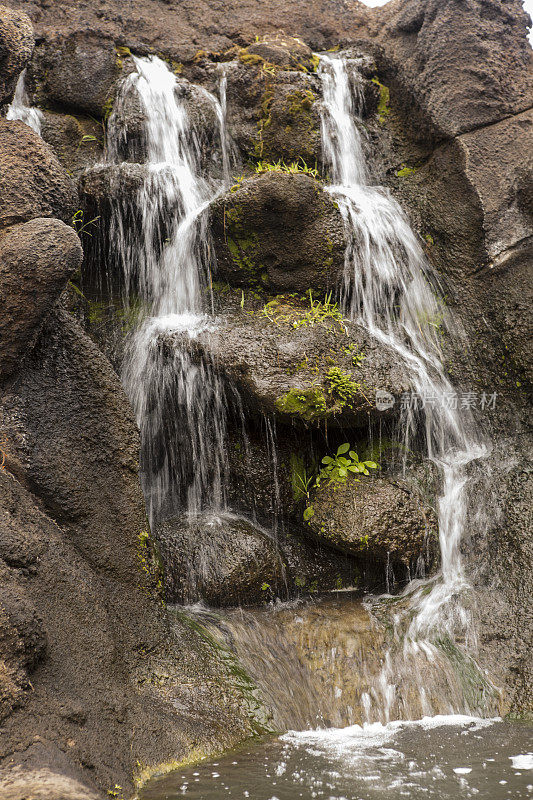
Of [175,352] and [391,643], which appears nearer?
[391,643]

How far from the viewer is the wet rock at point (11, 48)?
4.27 meters

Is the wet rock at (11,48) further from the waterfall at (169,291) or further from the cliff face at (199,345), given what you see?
the waterfall at (169,291)

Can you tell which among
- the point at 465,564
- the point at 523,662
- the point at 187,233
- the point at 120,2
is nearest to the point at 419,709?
the point at 523,662

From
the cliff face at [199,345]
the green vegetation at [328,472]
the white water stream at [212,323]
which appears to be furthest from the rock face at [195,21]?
the green vegetation at [328,472]

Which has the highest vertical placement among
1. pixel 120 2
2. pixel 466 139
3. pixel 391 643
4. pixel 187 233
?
pixel 120 2

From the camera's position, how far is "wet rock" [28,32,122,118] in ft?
22.2

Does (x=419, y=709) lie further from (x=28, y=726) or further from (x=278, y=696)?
(x=28, y=726)

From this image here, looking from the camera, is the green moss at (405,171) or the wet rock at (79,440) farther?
the green moss at (405,171)

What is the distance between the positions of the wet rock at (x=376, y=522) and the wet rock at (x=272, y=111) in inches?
149

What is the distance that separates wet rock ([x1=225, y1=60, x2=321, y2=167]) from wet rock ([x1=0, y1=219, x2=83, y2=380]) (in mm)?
3814

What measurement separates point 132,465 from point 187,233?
8.75 feet

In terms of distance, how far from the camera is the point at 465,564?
16.2ft

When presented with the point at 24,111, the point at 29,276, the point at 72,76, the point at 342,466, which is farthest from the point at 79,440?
the point at 72,76

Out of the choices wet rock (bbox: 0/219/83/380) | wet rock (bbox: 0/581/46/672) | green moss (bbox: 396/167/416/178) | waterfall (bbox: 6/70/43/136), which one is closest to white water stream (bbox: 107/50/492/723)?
green moss (bbox: 396/167/416/178)
